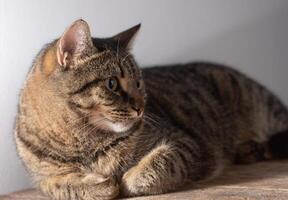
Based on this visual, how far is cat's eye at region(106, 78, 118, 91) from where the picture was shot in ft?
5.74

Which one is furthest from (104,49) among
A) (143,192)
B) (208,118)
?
Answer: (208,118)

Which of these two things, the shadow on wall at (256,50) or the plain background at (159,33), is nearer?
the plain background at (159,33)

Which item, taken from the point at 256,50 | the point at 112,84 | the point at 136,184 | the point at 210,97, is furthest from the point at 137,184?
the point at 256,50

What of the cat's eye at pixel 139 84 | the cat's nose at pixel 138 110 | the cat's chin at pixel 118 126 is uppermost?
the cat's eye at pixel 139 84

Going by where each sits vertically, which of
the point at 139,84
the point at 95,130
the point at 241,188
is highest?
the point at 139,84

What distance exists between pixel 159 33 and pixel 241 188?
3.52 ft

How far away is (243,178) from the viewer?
200cm

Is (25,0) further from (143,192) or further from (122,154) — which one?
(143,192)

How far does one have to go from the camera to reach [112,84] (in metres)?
1.76

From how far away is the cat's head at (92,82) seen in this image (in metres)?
1.73

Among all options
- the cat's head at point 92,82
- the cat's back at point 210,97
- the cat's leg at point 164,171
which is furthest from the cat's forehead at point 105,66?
the cat's back at point 210,97

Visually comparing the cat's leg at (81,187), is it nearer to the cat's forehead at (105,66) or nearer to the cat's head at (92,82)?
the cat's head at (92,82)

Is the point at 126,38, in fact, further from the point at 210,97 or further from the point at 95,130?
the point at 210,97

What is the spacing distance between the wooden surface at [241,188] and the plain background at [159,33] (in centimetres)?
44
